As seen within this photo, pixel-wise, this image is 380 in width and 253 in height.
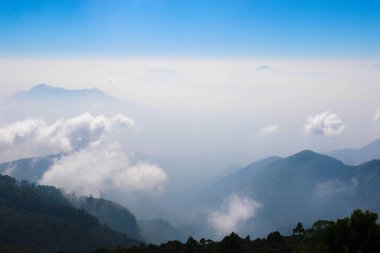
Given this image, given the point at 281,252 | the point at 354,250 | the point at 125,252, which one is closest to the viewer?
the point at 354,250

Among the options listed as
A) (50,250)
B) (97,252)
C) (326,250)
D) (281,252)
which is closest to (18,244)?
(50,250)

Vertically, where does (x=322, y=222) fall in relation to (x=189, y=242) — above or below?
above

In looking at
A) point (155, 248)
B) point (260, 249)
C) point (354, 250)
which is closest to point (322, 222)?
point (260, 249)

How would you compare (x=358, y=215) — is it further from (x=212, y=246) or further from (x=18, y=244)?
(x=18, y=244)

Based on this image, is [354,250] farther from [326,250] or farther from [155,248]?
[155,248]

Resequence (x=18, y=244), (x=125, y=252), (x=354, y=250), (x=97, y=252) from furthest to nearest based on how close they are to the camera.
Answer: (x=18, y=244) → (x=97, y=252) → (x=125, y=252) → (x=354, y=250)

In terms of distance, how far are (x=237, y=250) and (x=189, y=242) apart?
1002cm

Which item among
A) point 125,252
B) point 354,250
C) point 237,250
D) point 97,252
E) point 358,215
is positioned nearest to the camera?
point 354,250

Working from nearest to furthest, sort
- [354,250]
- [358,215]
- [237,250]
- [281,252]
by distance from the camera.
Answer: [354,250]
[358,215]
[281,252]
[237,250]

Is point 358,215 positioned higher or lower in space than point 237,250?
higher

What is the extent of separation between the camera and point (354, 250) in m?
43.6

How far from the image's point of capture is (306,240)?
7681 centimetres

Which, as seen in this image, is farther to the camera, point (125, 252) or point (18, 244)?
point (18, 244)

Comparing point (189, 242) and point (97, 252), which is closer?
point (189, 242)
